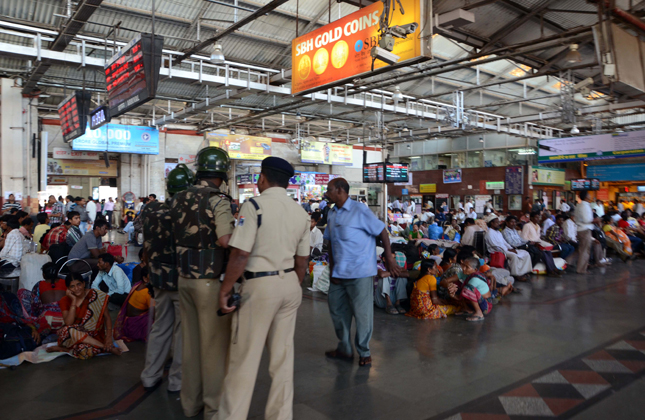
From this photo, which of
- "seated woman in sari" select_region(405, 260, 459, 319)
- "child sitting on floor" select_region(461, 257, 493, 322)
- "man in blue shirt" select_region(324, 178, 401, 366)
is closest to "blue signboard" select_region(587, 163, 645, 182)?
"child sitting on floor" select_region(461, 257, 493, 322)

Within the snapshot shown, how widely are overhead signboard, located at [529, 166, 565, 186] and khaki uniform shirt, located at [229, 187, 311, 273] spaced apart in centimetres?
2278

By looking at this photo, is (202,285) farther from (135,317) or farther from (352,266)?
(135,317)

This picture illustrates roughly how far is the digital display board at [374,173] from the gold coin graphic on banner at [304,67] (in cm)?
543

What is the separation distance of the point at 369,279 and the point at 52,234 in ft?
16.5

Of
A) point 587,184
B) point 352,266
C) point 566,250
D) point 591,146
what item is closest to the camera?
point 352,266

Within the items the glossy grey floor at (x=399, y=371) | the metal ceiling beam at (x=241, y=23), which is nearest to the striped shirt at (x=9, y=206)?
the metal ceiling beam at (x=241, y=23)

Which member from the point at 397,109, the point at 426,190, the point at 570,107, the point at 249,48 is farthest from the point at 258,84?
the point at 426,190

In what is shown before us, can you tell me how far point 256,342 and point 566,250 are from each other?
9016mm

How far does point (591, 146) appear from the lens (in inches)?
637

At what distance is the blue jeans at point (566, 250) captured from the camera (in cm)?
941

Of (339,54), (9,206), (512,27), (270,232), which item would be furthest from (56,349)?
(9,206)

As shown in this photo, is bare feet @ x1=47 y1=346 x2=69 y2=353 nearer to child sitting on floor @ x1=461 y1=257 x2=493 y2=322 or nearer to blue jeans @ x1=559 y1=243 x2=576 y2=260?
child sitting on floor @ x1=461 y1=257 x2=493 y2=322

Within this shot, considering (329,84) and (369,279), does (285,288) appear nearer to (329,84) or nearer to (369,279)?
(369,279)

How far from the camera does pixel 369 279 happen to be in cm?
387
